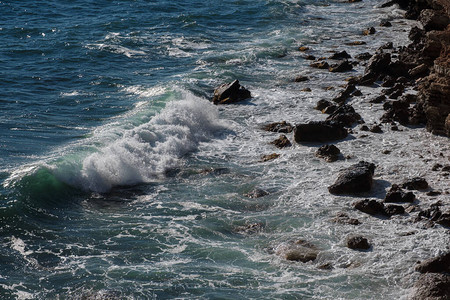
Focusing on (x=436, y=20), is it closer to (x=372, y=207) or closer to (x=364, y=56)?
(x=364, y=56)

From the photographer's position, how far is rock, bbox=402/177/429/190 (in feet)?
49.8

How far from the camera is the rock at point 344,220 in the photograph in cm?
1402

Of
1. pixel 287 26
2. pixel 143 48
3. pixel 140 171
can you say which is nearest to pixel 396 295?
pixel 140 171

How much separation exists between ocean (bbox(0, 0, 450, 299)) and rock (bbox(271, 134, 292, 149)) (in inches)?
15.4

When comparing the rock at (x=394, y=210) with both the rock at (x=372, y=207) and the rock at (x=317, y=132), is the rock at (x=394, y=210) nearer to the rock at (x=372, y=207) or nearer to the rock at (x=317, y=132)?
the rock at (x=372, y=207)

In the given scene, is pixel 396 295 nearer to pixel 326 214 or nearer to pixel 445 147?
pixel 326 214

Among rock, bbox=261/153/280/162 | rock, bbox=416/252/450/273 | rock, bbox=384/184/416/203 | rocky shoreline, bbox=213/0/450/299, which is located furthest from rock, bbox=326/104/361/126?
rock, bbox=416/252/450/273

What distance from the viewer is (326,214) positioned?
48.0 ft

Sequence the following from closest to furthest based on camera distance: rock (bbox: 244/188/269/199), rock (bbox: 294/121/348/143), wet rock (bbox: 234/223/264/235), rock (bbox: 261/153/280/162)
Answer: wet rock (bbox: 234/223/264/235)
rock (bbox: 244/188/269/199)
rock (bbox: 261/153/280/162)
rock (bbox: 294/121/348/143)

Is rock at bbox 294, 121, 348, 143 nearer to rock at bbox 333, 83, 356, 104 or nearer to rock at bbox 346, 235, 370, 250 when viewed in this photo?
rock at bbox 333, 83, 356, 104

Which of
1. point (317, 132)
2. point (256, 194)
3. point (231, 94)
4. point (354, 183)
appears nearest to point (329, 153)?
point (317, 132)

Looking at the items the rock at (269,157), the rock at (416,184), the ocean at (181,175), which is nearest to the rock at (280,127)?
the ocean at (181,175)

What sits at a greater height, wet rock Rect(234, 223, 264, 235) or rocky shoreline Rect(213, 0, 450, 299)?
rocky shoreline Rect(213, 0, 450, 299)

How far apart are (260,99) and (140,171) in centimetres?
749
